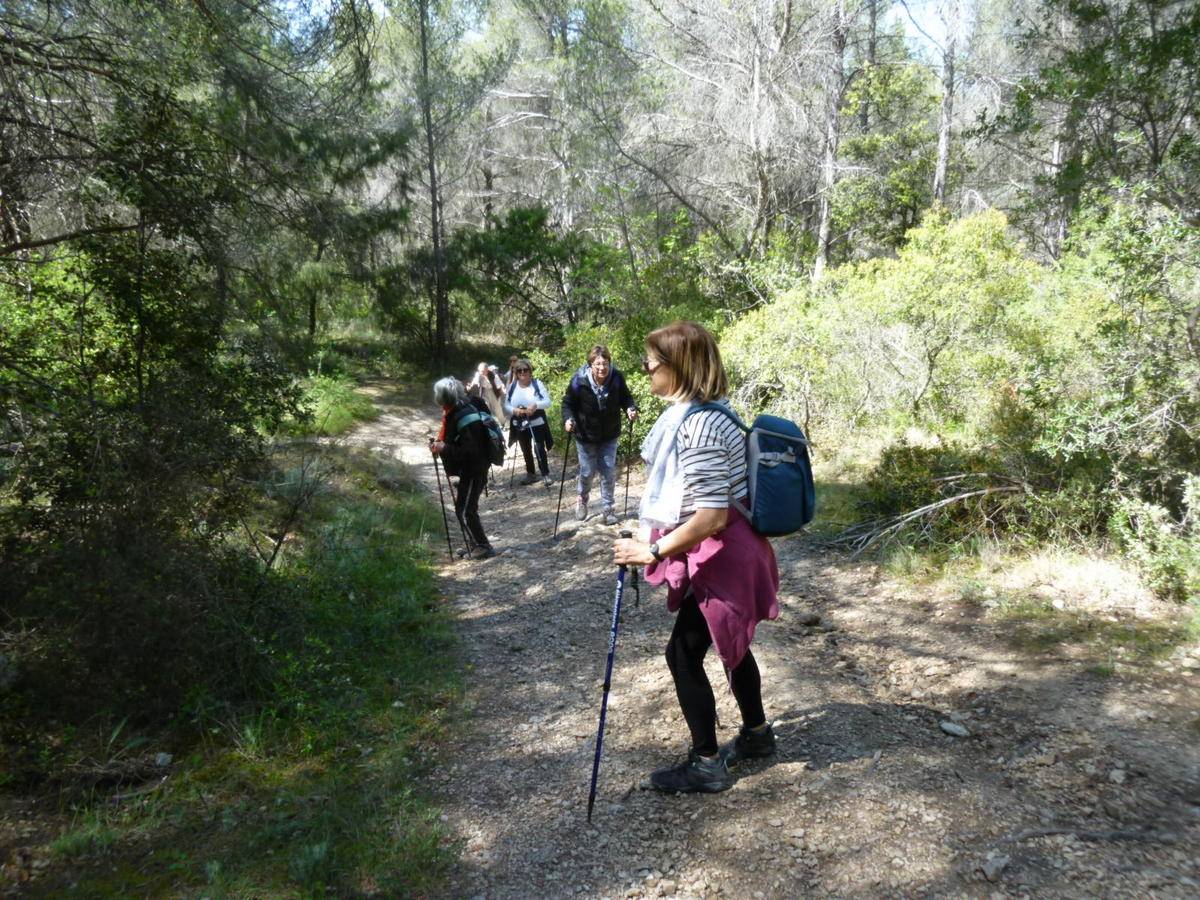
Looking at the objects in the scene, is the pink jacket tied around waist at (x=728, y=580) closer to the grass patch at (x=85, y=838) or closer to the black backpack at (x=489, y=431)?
the grass patch at (x=85, y=838)

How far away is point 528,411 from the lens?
10.3 metres

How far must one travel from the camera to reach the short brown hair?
2.84 meters

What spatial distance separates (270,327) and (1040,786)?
5.20 m

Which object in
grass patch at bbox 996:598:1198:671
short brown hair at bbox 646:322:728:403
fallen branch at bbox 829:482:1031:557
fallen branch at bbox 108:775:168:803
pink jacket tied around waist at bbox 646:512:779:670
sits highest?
short brown hair at bbox 646:322:728:403

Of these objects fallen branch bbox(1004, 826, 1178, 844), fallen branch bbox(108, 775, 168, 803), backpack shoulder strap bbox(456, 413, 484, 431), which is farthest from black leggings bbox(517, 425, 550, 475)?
fallen branch bbox(1004, 826, 1178, 844)

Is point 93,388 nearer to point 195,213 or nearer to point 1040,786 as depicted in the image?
point 195,213

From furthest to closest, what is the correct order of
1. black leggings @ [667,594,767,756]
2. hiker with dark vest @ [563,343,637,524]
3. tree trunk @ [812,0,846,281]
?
tree trunk @ [812,0,846,281] → hiker with dark vest @ [563,343,637,524] → black leggings @ [667,594,767,756]

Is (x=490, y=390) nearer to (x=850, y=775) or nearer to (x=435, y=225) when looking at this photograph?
(x=850, y=775)

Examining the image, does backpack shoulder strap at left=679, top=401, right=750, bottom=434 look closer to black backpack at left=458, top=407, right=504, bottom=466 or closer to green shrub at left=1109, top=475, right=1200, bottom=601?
green shrub at left=1109, top=475, right=1200, bottom=601

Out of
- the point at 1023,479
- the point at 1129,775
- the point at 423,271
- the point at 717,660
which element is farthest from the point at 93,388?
the point at 423,271

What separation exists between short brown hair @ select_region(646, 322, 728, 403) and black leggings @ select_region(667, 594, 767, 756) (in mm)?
854

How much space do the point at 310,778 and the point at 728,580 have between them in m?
2.32

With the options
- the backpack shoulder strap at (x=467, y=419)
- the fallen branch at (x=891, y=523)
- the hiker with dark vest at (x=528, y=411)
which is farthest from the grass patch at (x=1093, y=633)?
the hiker with dark vest at (x=528, y=411)

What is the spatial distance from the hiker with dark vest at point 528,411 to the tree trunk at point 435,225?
38.9 ft
